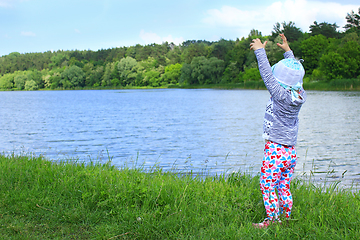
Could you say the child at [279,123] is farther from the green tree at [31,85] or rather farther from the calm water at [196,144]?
the green tree at [31,85]

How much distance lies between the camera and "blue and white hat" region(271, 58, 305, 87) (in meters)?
3.62

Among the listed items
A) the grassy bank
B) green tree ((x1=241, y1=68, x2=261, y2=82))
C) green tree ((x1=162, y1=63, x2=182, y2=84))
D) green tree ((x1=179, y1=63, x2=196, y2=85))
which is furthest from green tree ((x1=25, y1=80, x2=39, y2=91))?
the grassy bank

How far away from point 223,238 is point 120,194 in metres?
1.53

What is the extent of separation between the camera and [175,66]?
12850 cm

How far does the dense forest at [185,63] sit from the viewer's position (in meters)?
70.6

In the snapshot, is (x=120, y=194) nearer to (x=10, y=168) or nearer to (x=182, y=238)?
(x=182, y=238)

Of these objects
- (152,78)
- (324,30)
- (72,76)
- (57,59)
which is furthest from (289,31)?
(57,59)

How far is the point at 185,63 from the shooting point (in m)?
115

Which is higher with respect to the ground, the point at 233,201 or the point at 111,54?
the point at 111,54

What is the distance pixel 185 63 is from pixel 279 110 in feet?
372

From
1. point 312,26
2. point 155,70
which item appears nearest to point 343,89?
point 312,26

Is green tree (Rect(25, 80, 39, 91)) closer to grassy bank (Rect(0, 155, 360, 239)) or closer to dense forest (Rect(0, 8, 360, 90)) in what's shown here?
dense forest (Rect(0, 8, 360, 90))

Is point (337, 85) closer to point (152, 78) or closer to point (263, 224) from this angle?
point (263, 224)

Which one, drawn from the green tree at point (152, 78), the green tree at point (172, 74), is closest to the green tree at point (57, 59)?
the green tree at point (152, 78)
